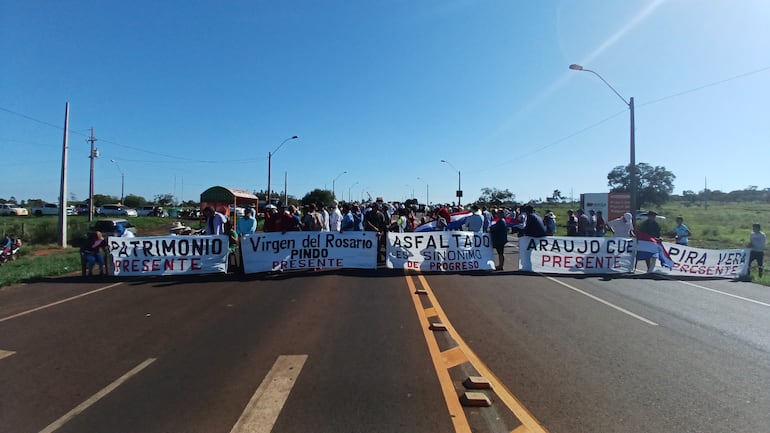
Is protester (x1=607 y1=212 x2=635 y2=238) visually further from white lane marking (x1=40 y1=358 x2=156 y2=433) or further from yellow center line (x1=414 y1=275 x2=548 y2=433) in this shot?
white lane marking (x1=40 y1=358 x2=156 y2=433)

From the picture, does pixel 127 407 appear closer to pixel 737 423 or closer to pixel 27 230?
pixel 737 423

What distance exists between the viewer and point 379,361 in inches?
198

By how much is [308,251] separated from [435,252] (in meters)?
3.53

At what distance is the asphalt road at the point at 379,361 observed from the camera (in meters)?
3.77

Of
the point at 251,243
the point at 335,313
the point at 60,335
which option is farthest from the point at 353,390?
the point at 251,243

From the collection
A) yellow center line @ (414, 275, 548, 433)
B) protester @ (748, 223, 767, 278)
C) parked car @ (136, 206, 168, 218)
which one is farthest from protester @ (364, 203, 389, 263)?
parked car @ (136, 206, 168, 218)

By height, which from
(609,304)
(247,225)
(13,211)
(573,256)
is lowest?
(609,304)

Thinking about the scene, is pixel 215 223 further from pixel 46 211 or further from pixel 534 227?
pixel 46 211

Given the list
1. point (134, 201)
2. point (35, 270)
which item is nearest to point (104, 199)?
point (134, 201)

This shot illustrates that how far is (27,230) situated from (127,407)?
104 ft

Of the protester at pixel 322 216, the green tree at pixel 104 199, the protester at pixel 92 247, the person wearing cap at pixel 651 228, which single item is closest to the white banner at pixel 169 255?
the protester at pixel 92 247

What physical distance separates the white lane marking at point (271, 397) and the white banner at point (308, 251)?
7.14 metres

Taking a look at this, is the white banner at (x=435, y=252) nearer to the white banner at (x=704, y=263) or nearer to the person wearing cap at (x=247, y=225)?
the person wearing cap at (x=247, y=225)

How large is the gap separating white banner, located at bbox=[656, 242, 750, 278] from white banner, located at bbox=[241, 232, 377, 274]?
8.44 meters
